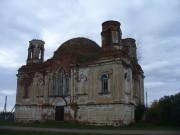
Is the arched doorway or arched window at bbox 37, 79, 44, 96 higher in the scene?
arched window at bbox 37, 79, 44, 96

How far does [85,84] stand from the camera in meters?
25.2

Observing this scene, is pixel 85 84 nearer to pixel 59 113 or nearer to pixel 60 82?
pixel 60 82

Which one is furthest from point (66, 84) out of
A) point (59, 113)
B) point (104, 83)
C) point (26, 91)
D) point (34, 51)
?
point (34, 51)

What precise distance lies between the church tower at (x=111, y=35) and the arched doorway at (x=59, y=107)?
7.08 meters

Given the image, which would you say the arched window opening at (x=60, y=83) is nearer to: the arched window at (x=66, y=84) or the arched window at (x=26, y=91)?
the arched window at (x=66, y=84)

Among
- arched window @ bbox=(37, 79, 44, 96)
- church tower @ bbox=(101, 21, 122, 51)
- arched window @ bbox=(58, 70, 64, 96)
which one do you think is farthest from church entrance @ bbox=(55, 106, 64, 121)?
church tower @ bbox=(101, 21, 122, 51)

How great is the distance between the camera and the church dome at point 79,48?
2749cm

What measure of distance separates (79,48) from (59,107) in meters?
7.08

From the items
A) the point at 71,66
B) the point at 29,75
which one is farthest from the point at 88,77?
the point at 29,75

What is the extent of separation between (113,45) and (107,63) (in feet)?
6.59

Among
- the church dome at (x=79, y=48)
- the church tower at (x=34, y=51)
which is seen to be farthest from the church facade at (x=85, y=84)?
the church tower at (x=34, y=51)

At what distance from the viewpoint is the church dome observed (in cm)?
2749

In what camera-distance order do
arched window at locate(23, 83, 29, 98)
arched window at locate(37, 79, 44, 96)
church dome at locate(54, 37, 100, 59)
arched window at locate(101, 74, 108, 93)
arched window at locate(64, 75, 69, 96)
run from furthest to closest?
1. arched window at locate(23, 83, 29, 98)
2. arched window at locate(37, 79, 44, 96)
3. church dome at locate(54, 37, 100, 59)
4. arched window at locate(64, 75, 69, 96)
5. arched window at locate(101, 74, 108, 93)

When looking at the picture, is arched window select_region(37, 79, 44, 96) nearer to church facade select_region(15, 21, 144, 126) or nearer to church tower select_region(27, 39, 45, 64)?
church facade select_region(15, 21, 144, 126)
